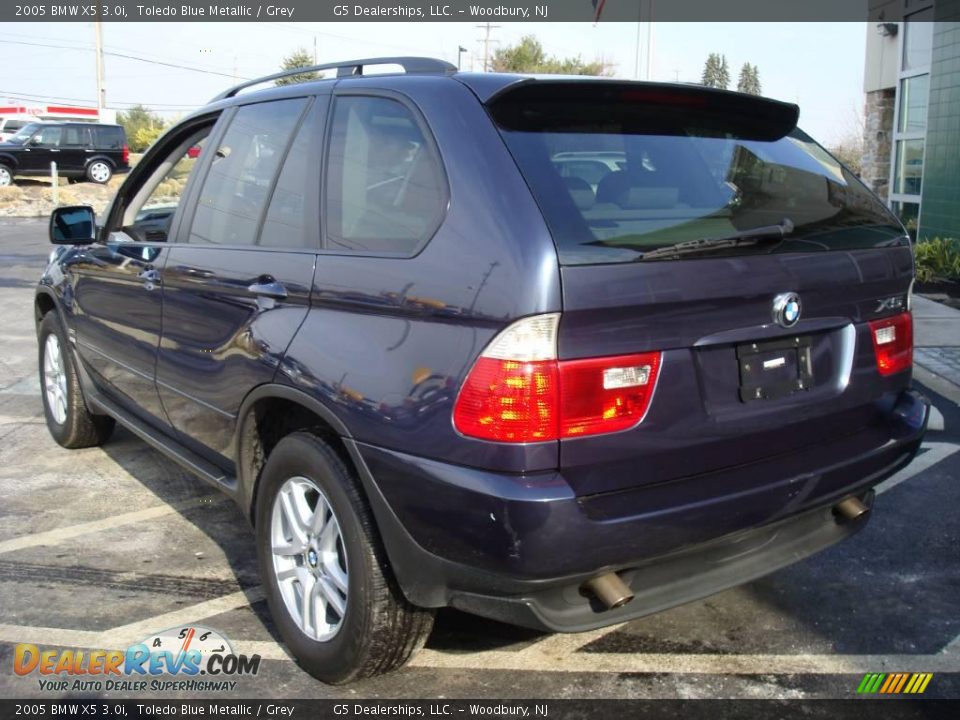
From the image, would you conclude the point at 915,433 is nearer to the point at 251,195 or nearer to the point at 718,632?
the point at 718,632

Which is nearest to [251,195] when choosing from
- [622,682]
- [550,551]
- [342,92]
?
[342,92]

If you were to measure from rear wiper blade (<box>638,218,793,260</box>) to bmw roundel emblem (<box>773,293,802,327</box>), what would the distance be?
0.17 metres

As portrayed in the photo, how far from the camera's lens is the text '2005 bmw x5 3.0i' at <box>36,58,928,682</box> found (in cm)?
239

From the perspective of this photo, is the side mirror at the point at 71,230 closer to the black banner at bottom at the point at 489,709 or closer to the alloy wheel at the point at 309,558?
the alloy wheel at the point at 309,558

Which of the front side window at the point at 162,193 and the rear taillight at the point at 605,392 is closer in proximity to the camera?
the rear taillight at the point at 605,392

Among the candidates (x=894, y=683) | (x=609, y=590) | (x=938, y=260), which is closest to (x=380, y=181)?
(x=609, y=590)

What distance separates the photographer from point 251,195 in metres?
3.52

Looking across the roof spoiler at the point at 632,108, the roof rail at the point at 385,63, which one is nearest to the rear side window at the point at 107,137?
the roof rail at the point at 385,63

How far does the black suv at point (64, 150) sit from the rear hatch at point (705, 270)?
30089 mm

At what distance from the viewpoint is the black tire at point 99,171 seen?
98.2ft

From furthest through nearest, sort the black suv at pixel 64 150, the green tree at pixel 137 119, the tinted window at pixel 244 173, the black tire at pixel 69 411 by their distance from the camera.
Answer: the green tree at pixel 137 119, the black suv at pixel 64 150, the black tire at pixel 69 411, the tinted window at pixel 244 173

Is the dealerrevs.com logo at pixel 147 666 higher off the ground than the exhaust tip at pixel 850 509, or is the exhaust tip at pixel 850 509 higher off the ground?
the exhaust tip at pixel 850 509

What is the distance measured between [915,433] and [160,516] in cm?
337

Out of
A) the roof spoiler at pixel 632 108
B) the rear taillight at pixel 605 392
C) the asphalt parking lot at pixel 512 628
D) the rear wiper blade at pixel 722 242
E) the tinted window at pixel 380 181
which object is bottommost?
the asphalt parking lot at pixel 512 628
